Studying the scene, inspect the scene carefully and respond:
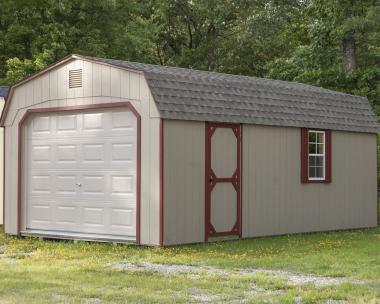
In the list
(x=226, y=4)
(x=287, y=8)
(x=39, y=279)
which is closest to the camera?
(x=39, y=279)

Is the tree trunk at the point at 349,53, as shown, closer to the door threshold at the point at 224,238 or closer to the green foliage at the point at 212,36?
the green foliage at the point at 212,36

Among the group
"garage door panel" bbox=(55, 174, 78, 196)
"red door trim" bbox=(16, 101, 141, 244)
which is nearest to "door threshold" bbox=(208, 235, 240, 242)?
"red door trim" bbox=(16, 101, 141, 244)

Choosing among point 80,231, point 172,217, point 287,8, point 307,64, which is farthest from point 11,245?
point 287,8

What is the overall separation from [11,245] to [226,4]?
27.7 m

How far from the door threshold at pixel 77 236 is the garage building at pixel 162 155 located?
0.03 m

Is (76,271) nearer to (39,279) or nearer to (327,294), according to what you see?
(39,279)

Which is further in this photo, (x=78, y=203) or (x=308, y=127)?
(x=308, y=127)

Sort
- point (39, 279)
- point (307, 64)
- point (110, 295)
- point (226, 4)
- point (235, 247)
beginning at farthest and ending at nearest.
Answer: point (226, 4)
point (307, 64)
point (235, 247)
point (39, 279)
point (110, 295)

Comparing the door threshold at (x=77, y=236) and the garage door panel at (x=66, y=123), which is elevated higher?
the garage door panel at (x=66, y=123)

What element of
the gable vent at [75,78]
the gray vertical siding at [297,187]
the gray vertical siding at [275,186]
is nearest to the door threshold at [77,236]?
the gray vertical siding at [275,186]

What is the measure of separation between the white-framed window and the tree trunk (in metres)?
12.2

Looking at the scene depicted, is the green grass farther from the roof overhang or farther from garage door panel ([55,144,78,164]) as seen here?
the roof overhang

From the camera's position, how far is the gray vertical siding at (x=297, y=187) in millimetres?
16500

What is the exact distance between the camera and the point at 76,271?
1091 cm
